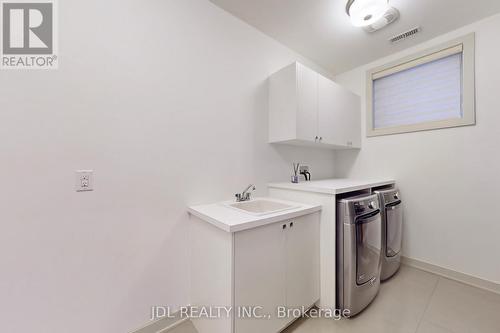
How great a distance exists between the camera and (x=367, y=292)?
152 cm

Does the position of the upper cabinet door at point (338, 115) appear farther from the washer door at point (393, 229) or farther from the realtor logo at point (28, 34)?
the realtor logo at point (28, 34)

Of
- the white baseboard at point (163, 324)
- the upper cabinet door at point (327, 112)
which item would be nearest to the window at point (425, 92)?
the upper cabinet door at point (327, 112)

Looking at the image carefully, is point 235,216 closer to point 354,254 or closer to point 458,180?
point 354,254

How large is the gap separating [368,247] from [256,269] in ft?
3.34

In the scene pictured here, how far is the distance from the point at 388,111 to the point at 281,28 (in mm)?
1705

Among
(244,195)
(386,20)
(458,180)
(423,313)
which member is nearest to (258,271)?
(244,195)

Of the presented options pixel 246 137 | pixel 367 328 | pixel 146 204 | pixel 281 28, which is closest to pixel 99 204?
pixel 146 204

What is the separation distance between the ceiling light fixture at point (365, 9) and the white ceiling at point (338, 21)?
0.10 metres

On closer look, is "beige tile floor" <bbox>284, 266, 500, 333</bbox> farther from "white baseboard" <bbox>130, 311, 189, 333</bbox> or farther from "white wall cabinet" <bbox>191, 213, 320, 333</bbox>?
"white baseboard" <bbox>130, 311, 189, 333</bbox>

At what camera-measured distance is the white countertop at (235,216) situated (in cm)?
105

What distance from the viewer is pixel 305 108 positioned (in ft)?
6.03

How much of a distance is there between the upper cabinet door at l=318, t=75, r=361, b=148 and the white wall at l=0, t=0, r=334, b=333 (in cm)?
99

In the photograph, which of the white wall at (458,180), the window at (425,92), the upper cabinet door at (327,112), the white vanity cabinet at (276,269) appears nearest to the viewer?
the white vanity cabinet at (276,269)

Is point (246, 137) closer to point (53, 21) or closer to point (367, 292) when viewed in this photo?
point (53, 21)
